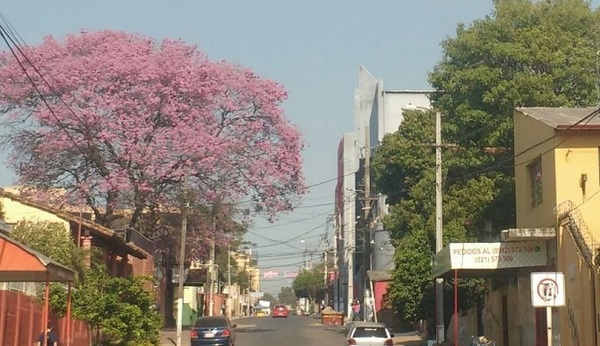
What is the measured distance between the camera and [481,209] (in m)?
41.1

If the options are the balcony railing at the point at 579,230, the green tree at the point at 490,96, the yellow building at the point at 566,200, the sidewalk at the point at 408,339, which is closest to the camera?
the balcony railing at the point at 579,230

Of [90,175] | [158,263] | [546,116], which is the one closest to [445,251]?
[546,116]

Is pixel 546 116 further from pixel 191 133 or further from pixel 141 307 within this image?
pixel 191 133

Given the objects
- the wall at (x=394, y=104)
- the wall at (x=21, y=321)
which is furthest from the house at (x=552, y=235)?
the wall at (x=394, y=104)

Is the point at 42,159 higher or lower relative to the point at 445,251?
higher

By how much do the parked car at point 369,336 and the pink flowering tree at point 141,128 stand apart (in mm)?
14177

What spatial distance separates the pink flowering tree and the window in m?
15.8

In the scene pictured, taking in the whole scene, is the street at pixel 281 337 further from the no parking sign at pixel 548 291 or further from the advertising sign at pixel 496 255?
the no parking sign at pixel 548 291

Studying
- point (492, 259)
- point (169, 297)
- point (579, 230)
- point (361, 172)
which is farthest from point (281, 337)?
point (361, 172)

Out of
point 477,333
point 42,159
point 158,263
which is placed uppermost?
point 42,159

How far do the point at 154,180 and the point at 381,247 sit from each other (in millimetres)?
27149

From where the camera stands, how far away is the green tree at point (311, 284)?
14625 centimetres

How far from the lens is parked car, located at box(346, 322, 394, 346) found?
31.4 m

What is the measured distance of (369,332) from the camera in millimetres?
31828
